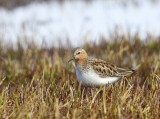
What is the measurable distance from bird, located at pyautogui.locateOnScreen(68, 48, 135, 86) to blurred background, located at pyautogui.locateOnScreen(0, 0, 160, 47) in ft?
12.8

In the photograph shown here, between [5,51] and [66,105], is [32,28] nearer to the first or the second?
[5,51]

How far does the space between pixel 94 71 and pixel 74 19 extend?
25.7 feet

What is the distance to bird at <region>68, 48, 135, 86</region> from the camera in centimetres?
673

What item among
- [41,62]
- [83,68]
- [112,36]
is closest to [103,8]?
[112,36]

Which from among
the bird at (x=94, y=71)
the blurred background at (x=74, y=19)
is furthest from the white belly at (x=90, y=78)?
the blurred background at (x=74, y=19)

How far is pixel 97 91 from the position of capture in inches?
255

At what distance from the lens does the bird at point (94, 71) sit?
6.73 metres

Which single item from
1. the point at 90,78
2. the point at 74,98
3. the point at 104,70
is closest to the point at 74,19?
the point at 104,70

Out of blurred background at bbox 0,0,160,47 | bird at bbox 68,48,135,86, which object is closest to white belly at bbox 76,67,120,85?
bird at bbox 68,48,135,86

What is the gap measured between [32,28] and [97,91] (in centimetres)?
695

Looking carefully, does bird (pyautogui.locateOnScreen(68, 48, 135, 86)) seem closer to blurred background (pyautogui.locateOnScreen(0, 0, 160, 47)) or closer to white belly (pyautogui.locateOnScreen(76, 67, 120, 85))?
white belly (pyautogui.locateOnScreen(76, 67, 120, 85))

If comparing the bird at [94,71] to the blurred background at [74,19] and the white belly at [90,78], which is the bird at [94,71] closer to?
the white belly at [90,78]

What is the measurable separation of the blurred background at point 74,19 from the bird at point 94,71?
3900 millimetres

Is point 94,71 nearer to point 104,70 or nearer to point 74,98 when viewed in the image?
point 104,70
